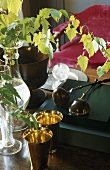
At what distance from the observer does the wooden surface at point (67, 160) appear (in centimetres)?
93

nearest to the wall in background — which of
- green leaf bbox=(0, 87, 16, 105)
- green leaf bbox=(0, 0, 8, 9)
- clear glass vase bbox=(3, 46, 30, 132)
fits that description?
clear glass vase bbox=(3, 46, 30, 132)

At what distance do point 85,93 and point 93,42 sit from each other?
1.00 ft

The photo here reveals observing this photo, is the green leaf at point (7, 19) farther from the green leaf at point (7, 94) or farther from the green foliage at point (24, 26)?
the green leaf at point (7, 94)

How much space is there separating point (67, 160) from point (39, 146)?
178 mm

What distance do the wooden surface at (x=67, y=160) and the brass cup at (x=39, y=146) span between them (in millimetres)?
54

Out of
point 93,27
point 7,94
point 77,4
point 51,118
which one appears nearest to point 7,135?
point 51,118

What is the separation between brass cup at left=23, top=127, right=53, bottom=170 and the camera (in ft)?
2.70

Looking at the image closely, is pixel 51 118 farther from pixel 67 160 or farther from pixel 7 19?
pixel 7 19

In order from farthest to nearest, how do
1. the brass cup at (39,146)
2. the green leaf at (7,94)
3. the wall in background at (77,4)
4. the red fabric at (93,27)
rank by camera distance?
the wall in background at (77,4), the red fabric at (93,27), the brass cup at (39,146), the green leaf at (7,94)

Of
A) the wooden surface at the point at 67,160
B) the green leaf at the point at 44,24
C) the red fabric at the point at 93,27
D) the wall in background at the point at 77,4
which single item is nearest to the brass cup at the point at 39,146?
the wooden surface at the point at 67,160

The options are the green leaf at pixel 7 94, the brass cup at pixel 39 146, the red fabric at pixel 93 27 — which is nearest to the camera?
the green leaf at pixel 7 94

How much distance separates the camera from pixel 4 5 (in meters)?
0.85

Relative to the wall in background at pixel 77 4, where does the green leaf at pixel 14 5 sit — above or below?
below

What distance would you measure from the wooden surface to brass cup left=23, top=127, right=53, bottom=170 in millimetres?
54
